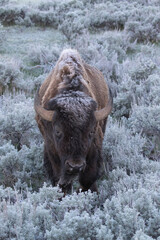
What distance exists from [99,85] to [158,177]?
6.59ft

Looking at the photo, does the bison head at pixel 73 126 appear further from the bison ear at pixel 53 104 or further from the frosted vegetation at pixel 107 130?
the frosted vegetation at pixel 107 130

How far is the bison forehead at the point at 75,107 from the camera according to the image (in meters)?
3.52

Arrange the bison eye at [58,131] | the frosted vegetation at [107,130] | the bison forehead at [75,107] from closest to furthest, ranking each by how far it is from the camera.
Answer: the frosted vegetation at [107,130], the bison forehead at [75,107], the bison eye at [58,131]

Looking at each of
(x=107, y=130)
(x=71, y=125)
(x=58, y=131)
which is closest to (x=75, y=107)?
(x=71, y=125)

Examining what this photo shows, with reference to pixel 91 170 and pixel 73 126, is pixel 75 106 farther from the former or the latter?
pixel 91 170

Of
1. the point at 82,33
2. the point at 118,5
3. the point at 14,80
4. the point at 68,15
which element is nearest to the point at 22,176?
the point at 14,80

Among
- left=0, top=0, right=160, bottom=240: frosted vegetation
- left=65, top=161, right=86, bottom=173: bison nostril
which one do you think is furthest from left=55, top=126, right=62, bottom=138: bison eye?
left=0, top=0, right=160, bottom=240: frosted vegetation

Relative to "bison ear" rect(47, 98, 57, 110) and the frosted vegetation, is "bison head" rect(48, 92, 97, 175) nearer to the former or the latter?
"bison ear" rect(47, 98, 57, 110)

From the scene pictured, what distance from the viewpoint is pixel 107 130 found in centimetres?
566

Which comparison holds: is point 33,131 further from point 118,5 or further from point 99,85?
point 118,5

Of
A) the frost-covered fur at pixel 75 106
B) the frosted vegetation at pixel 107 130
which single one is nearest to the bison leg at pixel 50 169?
the frosted vegetation at pixel 107 130

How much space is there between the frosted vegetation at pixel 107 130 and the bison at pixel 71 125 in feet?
1.07

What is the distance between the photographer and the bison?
3508mm

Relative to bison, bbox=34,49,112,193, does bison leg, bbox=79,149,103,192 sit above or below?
below
